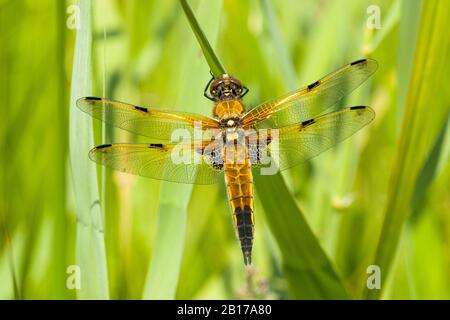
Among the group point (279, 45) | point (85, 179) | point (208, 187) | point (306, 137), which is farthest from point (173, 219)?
point (208, 187)

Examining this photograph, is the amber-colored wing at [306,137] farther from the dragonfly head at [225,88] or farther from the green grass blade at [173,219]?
the green grass blade at [173,219]

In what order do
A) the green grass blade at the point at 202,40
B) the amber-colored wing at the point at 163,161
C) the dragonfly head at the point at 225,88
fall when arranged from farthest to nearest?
the dragonfly head at the point at 225,88
the amber-colored wing at the point at 163,161
the green grass blade at the point at 202,40

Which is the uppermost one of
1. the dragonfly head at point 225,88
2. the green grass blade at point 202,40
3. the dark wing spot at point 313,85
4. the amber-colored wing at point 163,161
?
the dragonfly head at point 225,88

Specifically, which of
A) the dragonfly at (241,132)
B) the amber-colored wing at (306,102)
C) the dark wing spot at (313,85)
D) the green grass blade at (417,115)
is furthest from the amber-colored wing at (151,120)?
the green grass blade at (417,115)

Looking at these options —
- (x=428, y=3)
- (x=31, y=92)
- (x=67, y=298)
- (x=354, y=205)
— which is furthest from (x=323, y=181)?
(x=31, y=92)

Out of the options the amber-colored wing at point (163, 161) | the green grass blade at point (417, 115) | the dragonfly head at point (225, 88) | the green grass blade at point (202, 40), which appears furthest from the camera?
the dragonfly head at point (225, 88)

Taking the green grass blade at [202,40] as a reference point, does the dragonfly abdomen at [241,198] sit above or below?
below

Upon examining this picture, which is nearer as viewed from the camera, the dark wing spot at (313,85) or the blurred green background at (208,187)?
the blurred green background at (208,187)

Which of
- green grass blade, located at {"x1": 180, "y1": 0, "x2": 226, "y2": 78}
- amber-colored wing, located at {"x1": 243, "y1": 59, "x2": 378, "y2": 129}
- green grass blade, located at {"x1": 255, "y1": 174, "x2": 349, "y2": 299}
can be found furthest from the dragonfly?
green grass blade, located at {"x1": 180, "y1": 0, "x2": 226, "y2": 78}
